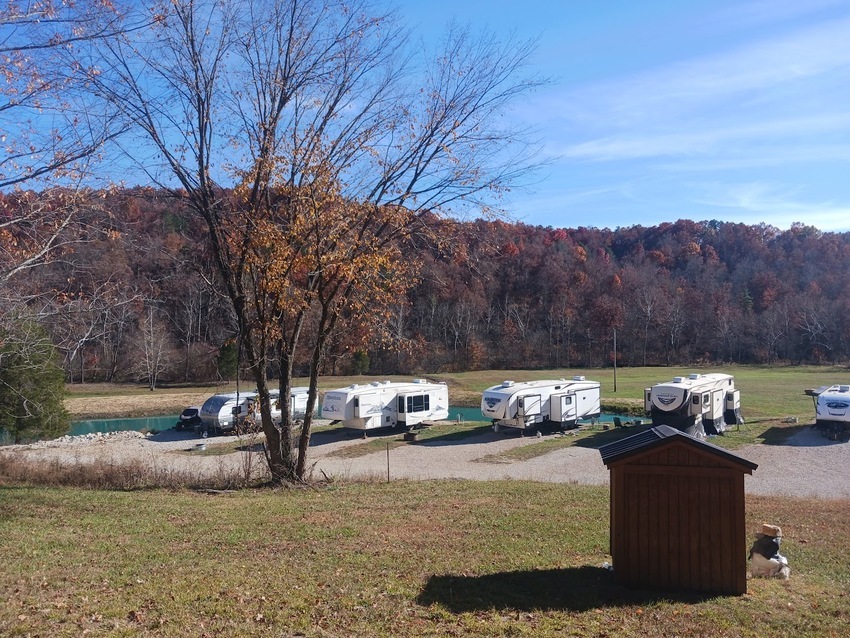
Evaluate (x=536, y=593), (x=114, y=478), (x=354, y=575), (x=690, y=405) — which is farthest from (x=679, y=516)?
(x=690, y=405)

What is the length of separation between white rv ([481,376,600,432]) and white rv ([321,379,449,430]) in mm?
3030

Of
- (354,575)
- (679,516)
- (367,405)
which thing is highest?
(679,516)

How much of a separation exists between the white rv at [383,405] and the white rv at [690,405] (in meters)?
9.45

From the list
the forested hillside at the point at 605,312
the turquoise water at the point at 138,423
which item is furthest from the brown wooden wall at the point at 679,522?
the forested hillside at the point at 605,312

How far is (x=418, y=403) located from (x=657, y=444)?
72.3 feet

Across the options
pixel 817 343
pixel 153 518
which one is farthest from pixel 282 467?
pixel 817 343

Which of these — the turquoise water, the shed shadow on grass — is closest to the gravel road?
the turquoise water

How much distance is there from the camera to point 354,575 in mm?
6613

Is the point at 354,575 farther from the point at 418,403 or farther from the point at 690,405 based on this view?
the point at 418,403

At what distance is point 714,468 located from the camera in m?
6.44

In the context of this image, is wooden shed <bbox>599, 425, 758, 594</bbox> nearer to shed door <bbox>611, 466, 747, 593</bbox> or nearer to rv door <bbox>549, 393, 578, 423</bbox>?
shed door <bbox>611, 466, 747, 593</bbox>

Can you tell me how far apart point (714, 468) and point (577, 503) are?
5770mm

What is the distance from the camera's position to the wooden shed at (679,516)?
635 cm

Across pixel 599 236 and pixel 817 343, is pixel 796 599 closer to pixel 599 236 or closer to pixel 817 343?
pixel 817 343
